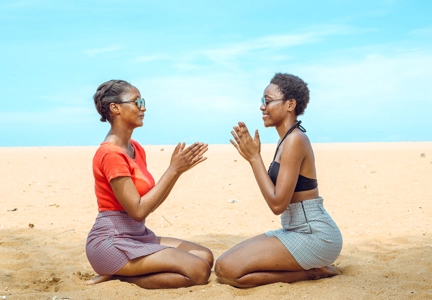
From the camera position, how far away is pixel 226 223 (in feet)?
30.9

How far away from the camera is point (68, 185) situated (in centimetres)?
1388

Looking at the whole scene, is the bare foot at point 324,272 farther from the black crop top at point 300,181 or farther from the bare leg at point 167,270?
the bare leg at point 167,270

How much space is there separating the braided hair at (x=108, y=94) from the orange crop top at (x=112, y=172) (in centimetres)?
37

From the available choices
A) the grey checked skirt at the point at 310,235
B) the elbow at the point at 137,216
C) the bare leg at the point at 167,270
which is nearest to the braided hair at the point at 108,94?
the elbow at the point at 137,216

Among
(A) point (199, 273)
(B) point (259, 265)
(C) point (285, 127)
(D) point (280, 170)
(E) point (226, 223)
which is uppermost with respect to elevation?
(C) point (285, 127)

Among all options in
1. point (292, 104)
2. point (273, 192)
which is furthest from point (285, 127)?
point (273, 192)

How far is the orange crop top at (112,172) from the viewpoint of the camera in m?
4.90

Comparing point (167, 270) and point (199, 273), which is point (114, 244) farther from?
point (199, 273)

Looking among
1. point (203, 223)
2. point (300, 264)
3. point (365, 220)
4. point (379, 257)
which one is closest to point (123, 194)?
point (300, 264)

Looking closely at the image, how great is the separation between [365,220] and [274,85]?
16.9 feet

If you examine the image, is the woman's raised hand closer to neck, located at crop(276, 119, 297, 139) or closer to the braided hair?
neck, located at crop(276, 119, 297, 139)

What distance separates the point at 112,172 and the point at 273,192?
1.56m

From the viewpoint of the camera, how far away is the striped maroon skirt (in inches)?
198

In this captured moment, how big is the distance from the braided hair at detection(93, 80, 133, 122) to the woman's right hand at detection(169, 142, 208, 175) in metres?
0.83
